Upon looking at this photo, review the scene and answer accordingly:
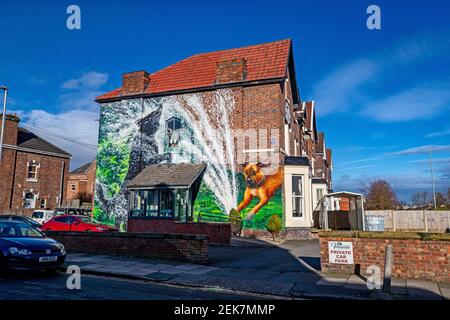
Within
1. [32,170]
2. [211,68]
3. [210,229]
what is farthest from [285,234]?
[32,170]

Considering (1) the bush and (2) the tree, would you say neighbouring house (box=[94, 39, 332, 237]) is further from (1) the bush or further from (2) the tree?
(2) the tree

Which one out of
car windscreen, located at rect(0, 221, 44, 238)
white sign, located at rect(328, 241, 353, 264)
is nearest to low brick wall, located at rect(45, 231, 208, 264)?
car windscreen, located at rect(0, 221, 44, 238)

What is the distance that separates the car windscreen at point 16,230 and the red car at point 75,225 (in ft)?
28.0

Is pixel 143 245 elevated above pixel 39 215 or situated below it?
below

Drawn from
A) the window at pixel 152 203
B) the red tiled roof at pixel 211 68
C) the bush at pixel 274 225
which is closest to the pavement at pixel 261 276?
the bush at pixel 274 225

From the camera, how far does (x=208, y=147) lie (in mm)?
21547

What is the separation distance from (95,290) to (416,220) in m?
31.6

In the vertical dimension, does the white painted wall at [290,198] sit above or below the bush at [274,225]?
above

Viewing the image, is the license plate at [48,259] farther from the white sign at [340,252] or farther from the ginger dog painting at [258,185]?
the ginger dog painting at [258,185]

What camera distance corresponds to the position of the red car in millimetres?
18719

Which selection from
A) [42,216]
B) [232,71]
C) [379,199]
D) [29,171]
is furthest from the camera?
[379,199]

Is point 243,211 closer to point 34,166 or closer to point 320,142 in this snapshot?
point 320,142

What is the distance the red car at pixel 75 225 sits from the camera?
18.7 meters

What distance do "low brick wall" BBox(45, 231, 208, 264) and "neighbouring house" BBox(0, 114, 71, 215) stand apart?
24434 millimetres
